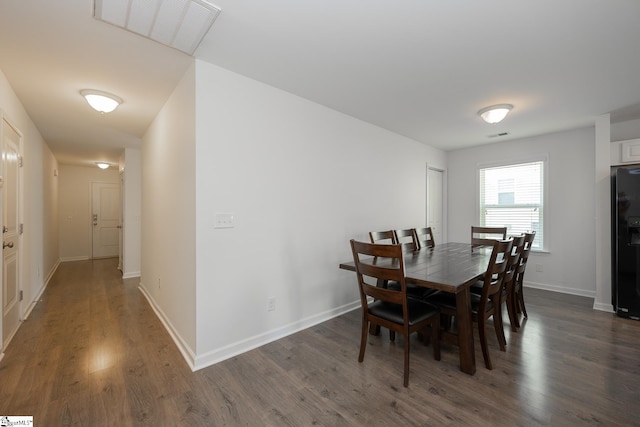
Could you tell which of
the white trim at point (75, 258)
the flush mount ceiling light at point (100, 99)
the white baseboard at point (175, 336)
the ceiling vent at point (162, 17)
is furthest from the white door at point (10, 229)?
the white trim at point (75, 258)

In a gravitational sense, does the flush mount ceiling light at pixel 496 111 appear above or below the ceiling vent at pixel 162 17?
below

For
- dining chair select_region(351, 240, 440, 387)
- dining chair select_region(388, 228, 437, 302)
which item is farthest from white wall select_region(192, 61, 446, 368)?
dining chair select_region(351, 240, 440, 387)

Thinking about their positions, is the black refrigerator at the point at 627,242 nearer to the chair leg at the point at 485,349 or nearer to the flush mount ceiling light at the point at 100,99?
the chair leg at the point at 485,349

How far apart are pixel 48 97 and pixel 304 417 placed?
3.81 metres

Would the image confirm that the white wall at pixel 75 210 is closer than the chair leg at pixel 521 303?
No

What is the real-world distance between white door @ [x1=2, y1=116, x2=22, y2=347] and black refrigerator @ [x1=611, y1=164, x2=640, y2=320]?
244 inches

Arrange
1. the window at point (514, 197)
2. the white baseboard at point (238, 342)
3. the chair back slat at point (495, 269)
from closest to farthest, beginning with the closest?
the chair back slat at point (495, 269) → the white baseboard at point (238, 342) → the window at point (514, 197)

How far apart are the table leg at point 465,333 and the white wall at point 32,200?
12.2ft

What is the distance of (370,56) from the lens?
2135 millimetres

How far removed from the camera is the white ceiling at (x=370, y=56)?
166 centimetres

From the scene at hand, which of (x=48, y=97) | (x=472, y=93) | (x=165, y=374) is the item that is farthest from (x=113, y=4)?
(x=472, y=93)

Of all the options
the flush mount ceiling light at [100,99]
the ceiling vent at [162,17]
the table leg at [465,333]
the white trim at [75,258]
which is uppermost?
the ceiling vent at [162,17]

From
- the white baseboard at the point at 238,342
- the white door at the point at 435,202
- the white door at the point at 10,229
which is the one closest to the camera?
the white baseboard at the point at 238,342

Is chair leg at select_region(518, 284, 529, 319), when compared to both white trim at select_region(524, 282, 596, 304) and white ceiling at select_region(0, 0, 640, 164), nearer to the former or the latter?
white trim at select_region(524, 282, 596, 304)
